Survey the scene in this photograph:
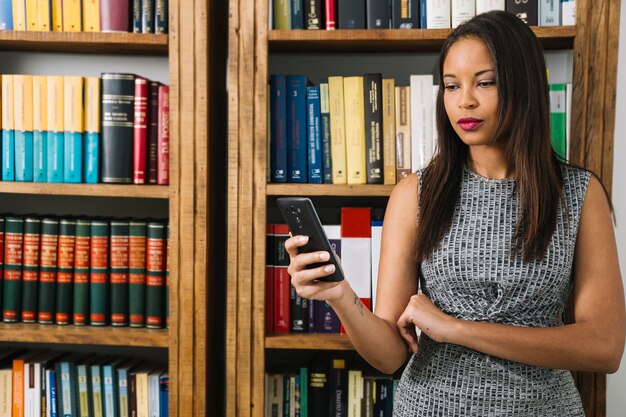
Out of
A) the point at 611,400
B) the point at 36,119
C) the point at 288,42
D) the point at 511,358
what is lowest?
the point at 611,400

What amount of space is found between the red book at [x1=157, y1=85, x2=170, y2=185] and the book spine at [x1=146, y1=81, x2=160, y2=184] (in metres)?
0.01

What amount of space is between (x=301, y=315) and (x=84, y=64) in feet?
3.25

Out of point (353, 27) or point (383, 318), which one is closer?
point (383, 318)

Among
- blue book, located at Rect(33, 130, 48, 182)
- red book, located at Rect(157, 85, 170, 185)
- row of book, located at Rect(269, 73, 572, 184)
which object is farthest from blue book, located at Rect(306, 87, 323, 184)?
blue book, located at Rect(33, 130, 48, 182)

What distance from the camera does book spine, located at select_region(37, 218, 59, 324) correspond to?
67.2 inches

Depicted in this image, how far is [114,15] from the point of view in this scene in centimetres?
166

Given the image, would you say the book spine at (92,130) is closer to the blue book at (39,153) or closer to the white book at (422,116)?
the blue book at (39,153)

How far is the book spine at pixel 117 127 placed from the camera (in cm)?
167

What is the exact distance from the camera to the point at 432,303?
45.4 inches

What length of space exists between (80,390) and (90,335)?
0.59 ft

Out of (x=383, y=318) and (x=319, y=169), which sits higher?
(x=319, y=169)

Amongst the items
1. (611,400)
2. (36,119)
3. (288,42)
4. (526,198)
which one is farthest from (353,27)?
(611,400)

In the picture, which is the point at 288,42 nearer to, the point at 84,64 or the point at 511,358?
the point at 84,64

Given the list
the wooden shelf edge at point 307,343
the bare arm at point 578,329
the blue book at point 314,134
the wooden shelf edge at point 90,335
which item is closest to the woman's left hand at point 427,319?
the bare arm at point 578,329
